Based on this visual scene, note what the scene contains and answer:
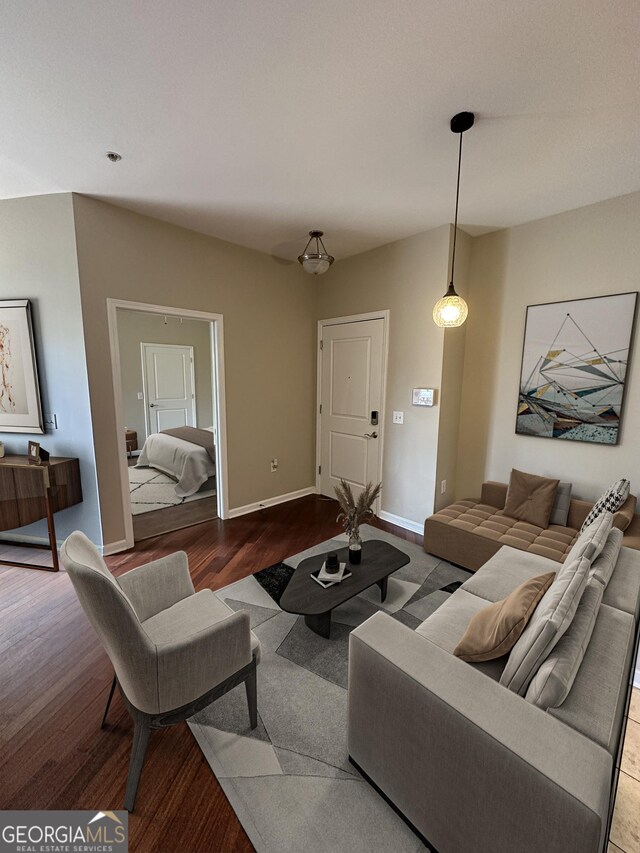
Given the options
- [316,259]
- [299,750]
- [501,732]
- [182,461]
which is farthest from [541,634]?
[182,461]

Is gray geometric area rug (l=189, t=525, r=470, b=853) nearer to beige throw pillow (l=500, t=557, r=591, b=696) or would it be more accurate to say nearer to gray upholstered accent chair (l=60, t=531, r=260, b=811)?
gray upholstered accent chair (l=60, t=531, r=260, b=811)

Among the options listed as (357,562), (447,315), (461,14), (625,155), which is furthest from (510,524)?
(461,14)

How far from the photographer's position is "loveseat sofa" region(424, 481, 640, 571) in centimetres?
253

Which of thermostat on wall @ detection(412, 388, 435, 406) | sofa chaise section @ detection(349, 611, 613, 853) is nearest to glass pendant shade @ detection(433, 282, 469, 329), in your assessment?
thermostat on wall @ detection(412, 388, 435, 406)

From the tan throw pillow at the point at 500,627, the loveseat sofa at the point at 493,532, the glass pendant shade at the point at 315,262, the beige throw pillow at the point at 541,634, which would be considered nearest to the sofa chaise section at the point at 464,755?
the beige throw pillow at the point at 541,634

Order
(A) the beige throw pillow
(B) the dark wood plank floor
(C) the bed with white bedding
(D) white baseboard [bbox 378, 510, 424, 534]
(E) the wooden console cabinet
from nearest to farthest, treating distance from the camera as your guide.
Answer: (A) the beige throw pillow → (B) the dark wood plank floor → (E) the wooden console cabinet → (D) white baseboard [bbox 378, 510, 424, 534] → (C) the bed with white bedding

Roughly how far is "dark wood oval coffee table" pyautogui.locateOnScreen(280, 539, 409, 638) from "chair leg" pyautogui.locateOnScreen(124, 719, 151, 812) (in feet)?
2.54

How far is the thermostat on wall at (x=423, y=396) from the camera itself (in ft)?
11.1

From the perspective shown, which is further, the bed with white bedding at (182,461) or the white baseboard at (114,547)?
the bed with white bedding at (182,461)

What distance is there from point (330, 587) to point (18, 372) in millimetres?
3019

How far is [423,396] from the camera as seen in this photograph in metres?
3.44

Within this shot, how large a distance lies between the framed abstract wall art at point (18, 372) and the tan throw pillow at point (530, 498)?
4.02 m

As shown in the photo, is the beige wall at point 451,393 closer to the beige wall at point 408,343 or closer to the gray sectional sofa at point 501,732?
the beige wall at point 408,343

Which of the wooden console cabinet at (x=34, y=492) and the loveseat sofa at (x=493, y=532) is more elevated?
the wooden console cabinet at (x=34, y=492)
